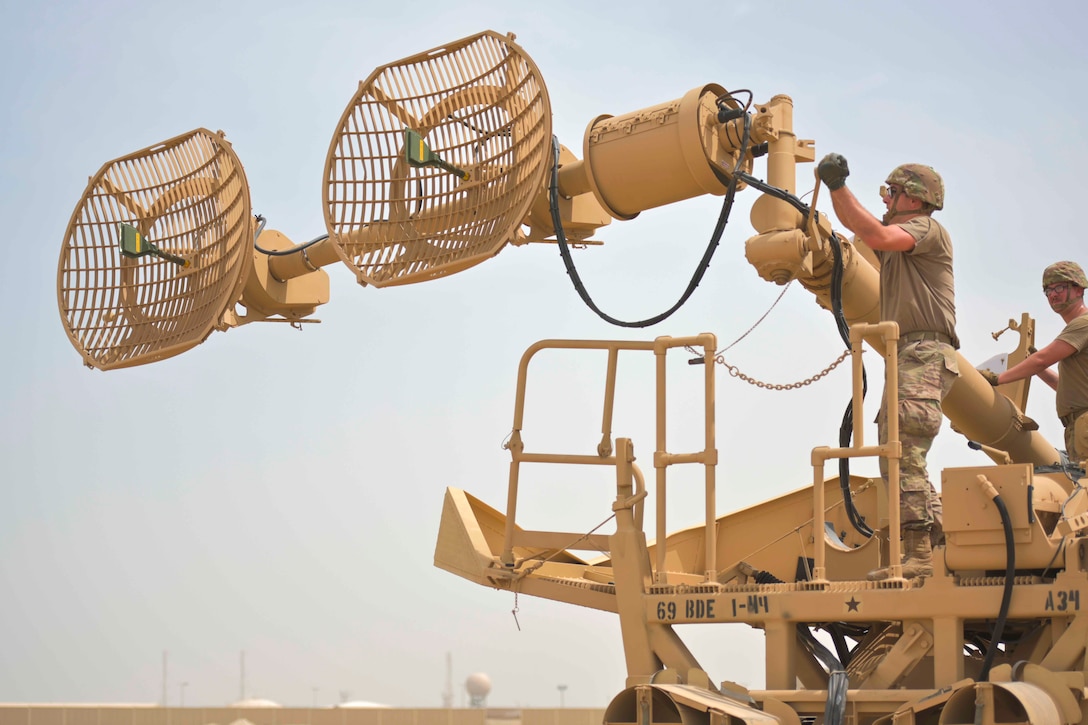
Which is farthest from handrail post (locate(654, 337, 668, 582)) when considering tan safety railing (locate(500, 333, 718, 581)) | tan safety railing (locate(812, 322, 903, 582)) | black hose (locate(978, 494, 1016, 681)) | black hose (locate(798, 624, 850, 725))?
black hose (locate(978, 494, 1016, 681))

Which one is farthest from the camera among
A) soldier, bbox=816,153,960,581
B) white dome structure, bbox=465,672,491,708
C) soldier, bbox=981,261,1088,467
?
white dome structure, bbox=465,672,491,708

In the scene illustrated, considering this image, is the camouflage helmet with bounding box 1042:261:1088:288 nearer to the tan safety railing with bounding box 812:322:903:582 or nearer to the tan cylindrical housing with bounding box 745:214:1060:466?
the tan cylindrical housing with bounding box 745:214:1060:466

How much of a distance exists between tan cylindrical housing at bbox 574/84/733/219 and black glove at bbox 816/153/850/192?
840mm

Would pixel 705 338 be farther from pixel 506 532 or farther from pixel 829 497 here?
pixel 829 497

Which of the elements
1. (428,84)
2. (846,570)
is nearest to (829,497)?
(846,570)

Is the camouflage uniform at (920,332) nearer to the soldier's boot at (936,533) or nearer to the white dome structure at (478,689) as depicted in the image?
the soldier's boot at (936,533)

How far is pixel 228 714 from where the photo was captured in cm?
2748

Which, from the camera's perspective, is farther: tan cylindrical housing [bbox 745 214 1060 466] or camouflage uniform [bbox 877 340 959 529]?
tan cylindrical housing [bbox 745 214 1060 466]

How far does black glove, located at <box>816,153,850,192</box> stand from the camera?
312 inches

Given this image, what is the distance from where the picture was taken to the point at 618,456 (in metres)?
8.70

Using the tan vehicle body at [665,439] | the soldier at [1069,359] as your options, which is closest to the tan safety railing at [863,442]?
the tan vehicle body at [665,439]

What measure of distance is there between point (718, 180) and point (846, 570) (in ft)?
8.27

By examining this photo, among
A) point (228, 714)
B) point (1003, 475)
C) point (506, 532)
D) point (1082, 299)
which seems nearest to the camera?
point (1003, 475)

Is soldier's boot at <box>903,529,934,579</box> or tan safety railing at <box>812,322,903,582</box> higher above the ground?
tan safety railing at <box>812,322,903,582</box>
